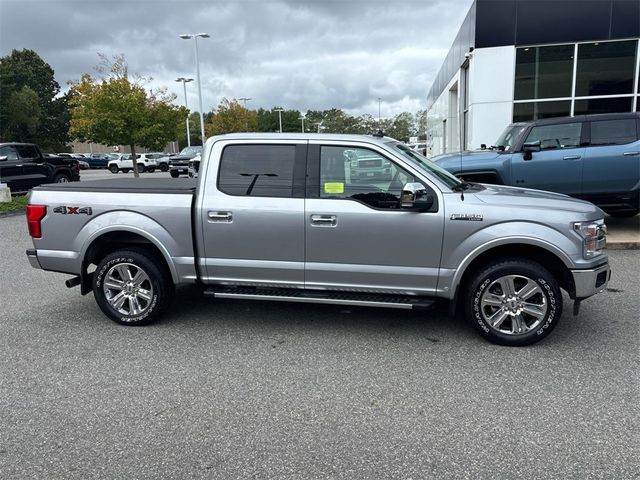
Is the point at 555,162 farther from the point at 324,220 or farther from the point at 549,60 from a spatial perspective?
the point at 549,60

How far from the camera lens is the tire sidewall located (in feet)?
16.2

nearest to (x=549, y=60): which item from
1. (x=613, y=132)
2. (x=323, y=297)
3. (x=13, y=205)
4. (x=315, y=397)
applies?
(x=613, y=132)

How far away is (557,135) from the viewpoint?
8711mm

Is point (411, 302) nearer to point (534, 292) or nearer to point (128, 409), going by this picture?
point (534, 292)

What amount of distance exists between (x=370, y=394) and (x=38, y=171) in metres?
16.9

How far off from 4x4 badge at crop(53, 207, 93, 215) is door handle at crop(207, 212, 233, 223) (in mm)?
1282

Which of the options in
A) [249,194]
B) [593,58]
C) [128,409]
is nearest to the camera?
[128,409]

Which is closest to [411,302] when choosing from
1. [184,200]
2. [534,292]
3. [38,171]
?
[534,292]

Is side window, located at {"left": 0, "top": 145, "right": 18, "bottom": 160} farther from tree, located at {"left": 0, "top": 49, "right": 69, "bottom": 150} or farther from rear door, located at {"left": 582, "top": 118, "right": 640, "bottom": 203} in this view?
tree, located at {"left": 0, "top": 49, "right": 69, "bottom": 150}

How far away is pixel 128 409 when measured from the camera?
11.3ft

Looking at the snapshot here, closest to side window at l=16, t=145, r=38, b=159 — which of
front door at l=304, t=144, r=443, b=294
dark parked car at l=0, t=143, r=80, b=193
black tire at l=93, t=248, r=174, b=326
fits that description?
dark parked car at l=0, t=143, r=80, b=193

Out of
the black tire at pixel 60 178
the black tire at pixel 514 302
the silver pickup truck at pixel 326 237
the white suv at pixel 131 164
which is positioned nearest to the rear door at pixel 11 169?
the black tire at pixel 60 178

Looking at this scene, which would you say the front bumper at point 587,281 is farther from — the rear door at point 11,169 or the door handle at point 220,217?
the rear door at point 11,169

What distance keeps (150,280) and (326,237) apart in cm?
185
